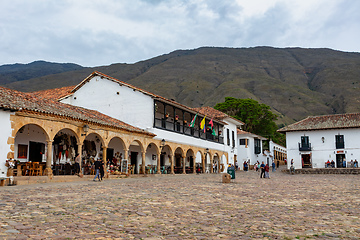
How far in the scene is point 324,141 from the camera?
3741cm

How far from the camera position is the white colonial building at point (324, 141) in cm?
3628

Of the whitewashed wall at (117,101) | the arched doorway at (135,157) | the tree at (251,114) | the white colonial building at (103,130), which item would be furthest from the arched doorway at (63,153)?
the tree at (251,114)

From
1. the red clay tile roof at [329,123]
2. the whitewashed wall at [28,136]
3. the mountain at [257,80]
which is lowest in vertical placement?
the whitewashed wall at [28,136]

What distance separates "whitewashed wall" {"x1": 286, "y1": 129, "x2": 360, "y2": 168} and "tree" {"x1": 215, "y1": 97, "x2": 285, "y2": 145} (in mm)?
11593

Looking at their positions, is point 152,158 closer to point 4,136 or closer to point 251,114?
point 4,136

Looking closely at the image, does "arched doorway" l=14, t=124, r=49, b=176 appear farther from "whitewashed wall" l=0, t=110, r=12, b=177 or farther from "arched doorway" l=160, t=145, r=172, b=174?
"arched doorway" l=160, t=145, r=172, b=174

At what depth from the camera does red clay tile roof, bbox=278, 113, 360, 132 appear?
120 ft

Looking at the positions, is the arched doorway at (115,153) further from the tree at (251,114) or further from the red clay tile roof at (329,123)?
the tree at (251,114)

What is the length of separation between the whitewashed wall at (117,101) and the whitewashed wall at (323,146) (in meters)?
21.0

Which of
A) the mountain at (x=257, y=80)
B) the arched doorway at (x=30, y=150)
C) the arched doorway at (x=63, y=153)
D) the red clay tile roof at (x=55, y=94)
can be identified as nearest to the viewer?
the arched doorway at (x=30, y=150)

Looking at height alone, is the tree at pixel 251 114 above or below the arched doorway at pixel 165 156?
above

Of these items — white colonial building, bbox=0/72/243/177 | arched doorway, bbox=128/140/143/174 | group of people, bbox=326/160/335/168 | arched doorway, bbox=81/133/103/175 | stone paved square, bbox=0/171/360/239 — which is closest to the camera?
stone paved square, bbox=0/171/360/239

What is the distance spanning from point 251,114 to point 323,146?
14306 mm

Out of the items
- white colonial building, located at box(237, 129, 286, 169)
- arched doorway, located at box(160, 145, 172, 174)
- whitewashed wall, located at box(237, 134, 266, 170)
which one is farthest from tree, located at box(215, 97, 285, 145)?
arched doorway, located at box(160, 145, 172, 174)
